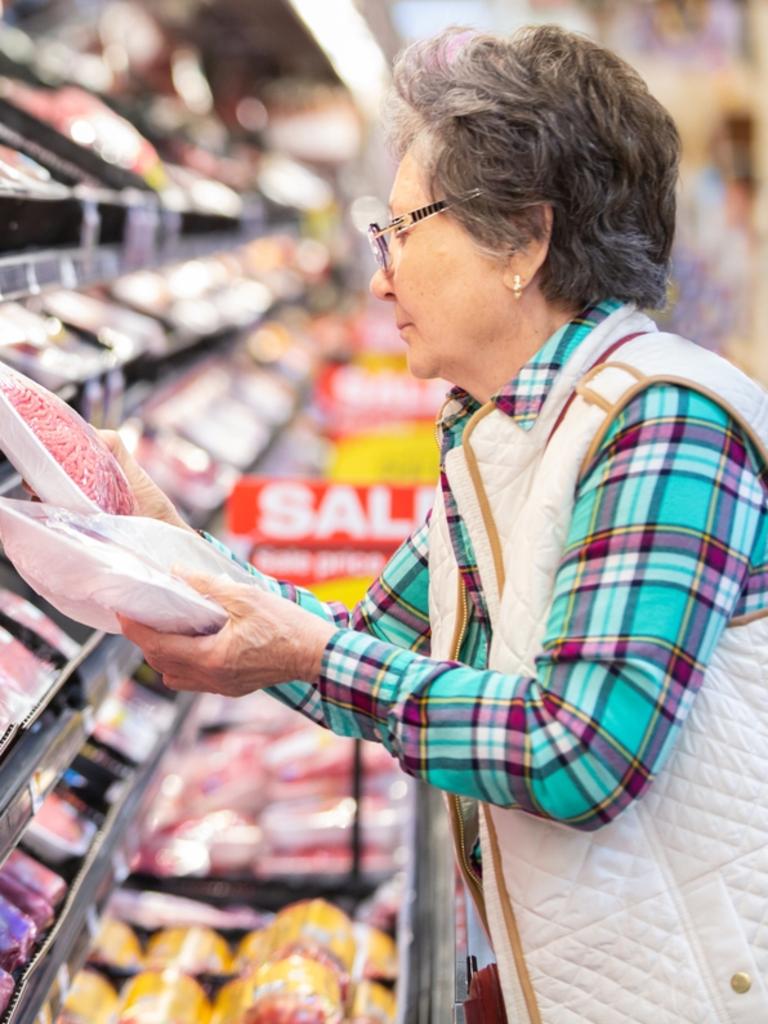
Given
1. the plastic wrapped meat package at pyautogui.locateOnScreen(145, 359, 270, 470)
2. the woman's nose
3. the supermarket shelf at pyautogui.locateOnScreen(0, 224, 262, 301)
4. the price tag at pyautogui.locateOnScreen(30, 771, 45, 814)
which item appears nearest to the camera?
the woman's nose

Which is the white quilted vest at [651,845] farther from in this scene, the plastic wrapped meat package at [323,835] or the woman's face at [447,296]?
the plastic wrapped meat package at [323,835]

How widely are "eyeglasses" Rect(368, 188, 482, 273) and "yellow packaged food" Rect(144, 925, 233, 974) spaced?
137cm

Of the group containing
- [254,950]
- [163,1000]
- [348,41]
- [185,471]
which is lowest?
[163,1000]

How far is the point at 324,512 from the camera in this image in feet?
8.80

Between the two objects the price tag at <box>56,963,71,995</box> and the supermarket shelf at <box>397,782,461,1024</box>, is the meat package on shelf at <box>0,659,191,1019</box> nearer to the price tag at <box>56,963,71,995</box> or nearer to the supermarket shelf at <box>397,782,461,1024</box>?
the price tag at <box>56,963,71,995</box>

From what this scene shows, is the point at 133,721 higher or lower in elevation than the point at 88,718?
higher

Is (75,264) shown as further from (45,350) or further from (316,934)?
(316,934)

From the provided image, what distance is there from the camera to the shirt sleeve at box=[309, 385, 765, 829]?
47.1 inches

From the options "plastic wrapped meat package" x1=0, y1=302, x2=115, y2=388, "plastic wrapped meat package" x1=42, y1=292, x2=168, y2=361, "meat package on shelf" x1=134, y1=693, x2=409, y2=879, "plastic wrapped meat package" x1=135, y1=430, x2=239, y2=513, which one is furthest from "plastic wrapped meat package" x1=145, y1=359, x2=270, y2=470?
"plastic wrapped meat package" x1=0, y1=302, x2=115, y2=388

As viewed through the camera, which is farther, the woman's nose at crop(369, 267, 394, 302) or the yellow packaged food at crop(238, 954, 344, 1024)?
the yellow packaged food at crop(238, 954, 344, 1024)

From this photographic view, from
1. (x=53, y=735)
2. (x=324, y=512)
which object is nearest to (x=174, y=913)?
(x=324, y=512)

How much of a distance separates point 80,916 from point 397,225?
3.51ft

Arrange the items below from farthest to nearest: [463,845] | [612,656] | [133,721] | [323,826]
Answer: [323,826] < [133,721] < [463,845] < [612,656]

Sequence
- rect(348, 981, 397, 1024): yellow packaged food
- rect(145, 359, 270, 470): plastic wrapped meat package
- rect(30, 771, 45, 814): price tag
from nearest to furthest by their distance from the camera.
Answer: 1. rect(30, 771, 45, 814): price tag
2. rect(348, 981, 397, 1024): yellow packaged food
3. rect(145, 359, 270, 470): plastic wrapped meat package
